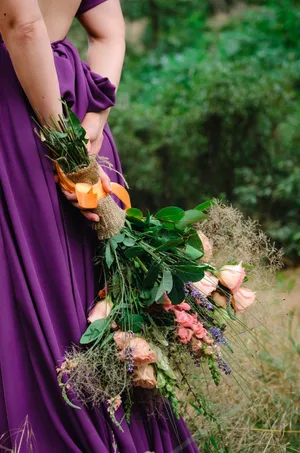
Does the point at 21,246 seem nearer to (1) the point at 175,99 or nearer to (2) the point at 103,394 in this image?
(2) the point at 103,394

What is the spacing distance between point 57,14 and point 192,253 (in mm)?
867

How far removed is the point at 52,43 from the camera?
2.14 metres

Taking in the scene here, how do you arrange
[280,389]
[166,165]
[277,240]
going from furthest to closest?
[166,165] < [277,240] < [280,389]

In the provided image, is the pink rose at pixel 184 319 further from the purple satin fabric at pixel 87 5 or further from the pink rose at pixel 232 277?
the purple satin fabric at pixel 87 5

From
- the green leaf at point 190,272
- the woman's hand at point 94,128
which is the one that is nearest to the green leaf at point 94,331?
the green leaf at point 190,272

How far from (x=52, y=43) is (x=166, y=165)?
3.49 m

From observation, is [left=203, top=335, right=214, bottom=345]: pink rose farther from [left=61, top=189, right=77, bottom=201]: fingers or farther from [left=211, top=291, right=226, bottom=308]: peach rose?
[left=61, top=189, right=77, bottom=201]: fingers

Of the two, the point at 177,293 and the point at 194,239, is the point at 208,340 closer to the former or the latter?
the point at 177,293

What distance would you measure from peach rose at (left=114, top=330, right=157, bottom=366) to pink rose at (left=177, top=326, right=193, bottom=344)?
0.11 m

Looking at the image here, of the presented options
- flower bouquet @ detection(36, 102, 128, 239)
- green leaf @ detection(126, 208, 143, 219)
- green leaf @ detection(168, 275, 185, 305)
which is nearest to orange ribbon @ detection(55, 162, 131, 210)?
flower bouquet @ detection(36, 102, 128, 239)

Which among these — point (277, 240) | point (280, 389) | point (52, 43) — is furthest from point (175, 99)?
point (52, 43)

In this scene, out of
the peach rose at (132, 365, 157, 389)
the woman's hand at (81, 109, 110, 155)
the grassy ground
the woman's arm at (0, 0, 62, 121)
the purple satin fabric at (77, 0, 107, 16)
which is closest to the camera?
the woman's arm at (0, 0, 62, 121)

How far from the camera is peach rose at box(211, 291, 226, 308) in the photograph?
A: 213cm

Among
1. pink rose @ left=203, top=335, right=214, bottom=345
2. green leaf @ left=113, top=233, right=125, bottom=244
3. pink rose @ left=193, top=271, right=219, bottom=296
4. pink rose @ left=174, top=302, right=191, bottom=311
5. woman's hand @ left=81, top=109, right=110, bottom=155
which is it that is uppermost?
woman's hand @ left=81, top=109, right=110, bottom=155
